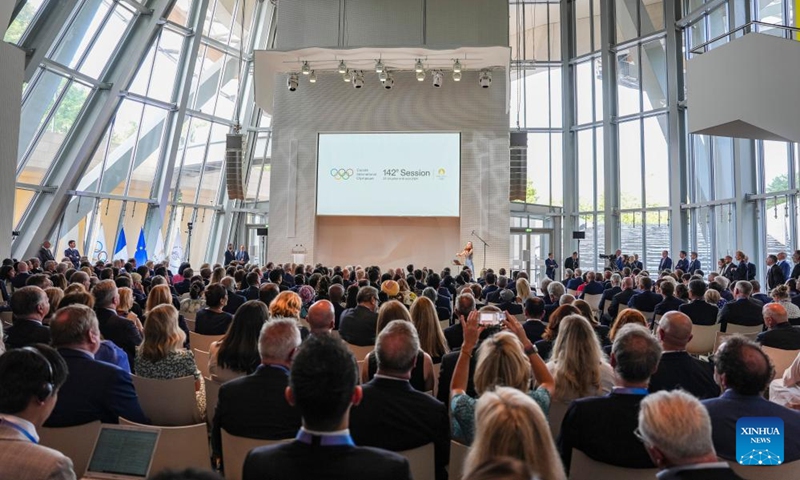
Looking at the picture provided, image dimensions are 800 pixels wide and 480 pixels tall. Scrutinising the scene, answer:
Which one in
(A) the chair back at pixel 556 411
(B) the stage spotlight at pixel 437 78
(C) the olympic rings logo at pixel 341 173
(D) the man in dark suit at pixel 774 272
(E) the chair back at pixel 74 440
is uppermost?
(B) the stage spotlight at pixel 437 78

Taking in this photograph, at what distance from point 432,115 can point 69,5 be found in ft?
32.5

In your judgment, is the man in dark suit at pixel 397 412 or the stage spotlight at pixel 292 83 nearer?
the man in dark suit at pixel 397 412

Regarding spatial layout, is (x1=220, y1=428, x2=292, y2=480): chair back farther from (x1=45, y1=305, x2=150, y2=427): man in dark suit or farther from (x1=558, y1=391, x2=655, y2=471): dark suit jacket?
(x1=558, y1=391, x2=655, y2=471): dark suit jacket

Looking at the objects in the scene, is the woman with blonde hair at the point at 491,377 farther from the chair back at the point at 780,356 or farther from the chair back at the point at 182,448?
the chair back at the point at 780,356

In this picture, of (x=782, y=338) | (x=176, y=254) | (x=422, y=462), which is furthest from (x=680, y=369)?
(x=176, y=254)

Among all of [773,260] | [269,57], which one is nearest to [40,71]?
[269,57]

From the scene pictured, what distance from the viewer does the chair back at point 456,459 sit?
2529mm

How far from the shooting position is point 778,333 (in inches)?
193

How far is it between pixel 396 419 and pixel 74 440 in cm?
160

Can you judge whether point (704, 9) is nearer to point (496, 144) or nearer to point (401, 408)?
point (496, 144)

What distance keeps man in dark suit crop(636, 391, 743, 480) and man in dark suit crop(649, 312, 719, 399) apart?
5.85 feet

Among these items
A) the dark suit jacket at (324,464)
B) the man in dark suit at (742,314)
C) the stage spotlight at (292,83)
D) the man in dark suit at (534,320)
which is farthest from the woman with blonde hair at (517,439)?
the stage spotlight at (292,83)

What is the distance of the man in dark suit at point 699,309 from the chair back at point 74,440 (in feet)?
19.7

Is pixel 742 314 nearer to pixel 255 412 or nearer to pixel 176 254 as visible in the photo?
pixel 255 412
